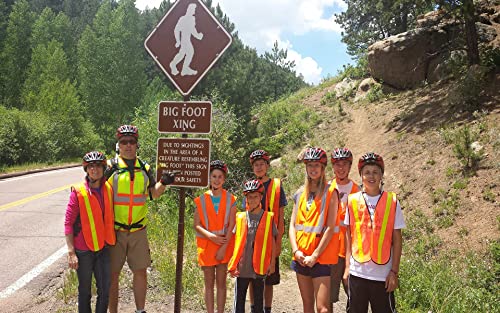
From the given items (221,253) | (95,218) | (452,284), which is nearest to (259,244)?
(221,253)

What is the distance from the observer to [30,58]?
4372 cm

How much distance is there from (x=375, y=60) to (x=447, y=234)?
1026 cm

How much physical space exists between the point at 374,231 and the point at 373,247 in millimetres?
131

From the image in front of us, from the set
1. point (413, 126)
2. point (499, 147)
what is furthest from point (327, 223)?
point (413, 126)

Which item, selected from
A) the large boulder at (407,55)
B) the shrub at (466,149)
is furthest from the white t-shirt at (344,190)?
the large boulder at (407,55)

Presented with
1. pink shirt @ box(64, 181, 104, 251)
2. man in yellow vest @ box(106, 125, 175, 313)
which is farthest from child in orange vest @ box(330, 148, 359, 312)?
pink shirt @ box(64, 181, 104, 251)

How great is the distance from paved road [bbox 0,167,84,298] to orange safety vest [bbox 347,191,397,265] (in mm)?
4429

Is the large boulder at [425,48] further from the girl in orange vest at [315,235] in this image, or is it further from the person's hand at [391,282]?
the person's hand at [391,282]

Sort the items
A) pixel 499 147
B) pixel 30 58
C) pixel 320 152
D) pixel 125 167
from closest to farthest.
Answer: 1. pixel 320 152
2. pixel 125 167
3. pixel 499 147
4. pixel 30 58

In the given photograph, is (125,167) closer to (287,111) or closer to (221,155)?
(221,155)

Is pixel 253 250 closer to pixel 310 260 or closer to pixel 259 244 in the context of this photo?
pixel 259 244

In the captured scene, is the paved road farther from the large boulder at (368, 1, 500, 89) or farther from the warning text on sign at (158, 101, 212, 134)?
the large boulder at (368, 1, 500, 89)

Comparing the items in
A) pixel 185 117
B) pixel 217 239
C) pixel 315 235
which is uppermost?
pixel 185 117

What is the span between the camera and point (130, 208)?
3.87 meters
